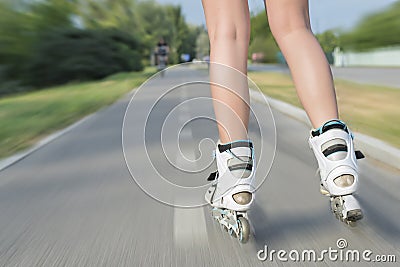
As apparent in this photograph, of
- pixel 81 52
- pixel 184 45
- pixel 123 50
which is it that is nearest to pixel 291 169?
pixel 81 52

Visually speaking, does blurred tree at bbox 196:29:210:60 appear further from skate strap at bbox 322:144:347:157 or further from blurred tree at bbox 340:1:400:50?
blurred tree at bbox 340:1:400:50

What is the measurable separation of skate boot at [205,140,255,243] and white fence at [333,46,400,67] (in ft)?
141

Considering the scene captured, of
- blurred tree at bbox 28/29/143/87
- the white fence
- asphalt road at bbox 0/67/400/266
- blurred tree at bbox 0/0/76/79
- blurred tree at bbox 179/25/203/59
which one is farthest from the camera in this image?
blurred tree at bbox 179/25/203/59

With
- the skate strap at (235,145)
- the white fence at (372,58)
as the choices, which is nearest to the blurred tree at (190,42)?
the white fence at (372,58)

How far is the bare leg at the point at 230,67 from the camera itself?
7.25 ft

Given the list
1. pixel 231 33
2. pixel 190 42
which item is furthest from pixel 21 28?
pixel 190 42

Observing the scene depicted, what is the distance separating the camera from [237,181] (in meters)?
2.15

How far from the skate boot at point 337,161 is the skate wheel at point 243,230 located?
37 cm

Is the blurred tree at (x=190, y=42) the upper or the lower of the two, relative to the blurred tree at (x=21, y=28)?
lower

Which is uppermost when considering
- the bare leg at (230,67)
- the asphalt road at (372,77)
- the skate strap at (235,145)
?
the bare leg at (230,67)

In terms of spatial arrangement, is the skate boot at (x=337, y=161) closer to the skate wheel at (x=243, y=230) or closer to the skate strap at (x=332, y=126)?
the skate strap at (x=332, y=126)

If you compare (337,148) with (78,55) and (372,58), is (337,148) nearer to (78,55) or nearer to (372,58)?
(78,55)

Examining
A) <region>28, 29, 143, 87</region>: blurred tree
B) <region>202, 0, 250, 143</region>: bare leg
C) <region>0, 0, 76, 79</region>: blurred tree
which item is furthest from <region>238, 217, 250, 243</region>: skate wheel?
<region>28, 29, 143, 87</region>: blurred tree

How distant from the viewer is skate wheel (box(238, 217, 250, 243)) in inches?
86.1
